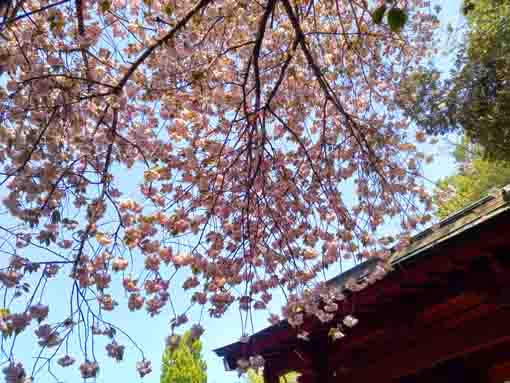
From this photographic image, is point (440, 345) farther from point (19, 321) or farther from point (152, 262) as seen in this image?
point (19, 321)

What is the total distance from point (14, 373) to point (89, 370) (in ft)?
1.31

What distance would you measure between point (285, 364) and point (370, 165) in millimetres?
2338

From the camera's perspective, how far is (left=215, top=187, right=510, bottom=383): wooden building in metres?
2.85

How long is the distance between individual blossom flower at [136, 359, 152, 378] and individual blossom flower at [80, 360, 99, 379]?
1.74 ft

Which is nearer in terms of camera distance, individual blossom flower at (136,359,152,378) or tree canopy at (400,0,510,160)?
individual blossom flower at (136,359,152,378)

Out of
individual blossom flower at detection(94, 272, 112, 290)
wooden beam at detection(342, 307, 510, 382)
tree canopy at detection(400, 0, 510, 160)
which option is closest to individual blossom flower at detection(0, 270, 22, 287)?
individual blossom flower at detection(94, 272, 112, 290)

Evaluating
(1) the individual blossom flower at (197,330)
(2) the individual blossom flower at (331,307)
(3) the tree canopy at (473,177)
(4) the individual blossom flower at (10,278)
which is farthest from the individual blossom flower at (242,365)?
(3) the tree canopy at (473,177)

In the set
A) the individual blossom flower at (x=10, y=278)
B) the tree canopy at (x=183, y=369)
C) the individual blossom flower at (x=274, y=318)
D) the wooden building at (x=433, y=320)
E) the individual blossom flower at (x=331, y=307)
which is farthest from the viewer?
the tree canopy at (x=183, y=369)

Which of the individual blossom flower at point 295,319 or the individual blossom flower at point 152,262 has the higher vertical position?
the individual blossom flower at point 152,262

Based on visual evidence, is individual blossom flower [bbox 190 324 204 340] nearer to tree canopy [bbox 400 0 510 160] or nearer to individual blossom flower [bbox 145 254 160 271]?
individual blossom flower [bbox 145 254 160 271]

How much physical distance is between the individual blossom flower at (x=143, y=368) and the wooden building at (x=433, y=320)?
119cm

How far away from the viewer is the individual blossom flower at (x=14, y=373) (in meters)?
2.36

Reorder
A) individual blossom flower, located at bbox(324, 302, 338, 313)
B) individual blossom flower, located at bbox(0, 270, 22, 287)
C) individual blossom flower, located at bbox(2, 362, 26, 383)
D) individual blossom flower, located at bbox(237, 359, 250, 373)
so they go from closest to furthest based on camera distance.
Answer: individual blossom flower, located at bbox(2, 362, 26, 383) → individual blossom flower, located at bbox(0, 270, 22, 287) → individual blossom flower, located at bbox(237, 359, 250, 373) → individual blossom flower, located at bbox(324, 302, 338, 313)

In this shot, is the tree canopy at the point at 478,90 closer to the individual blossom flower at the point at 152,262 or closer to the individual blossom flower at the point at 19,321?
the individual blossom flower at the point at 152,262
